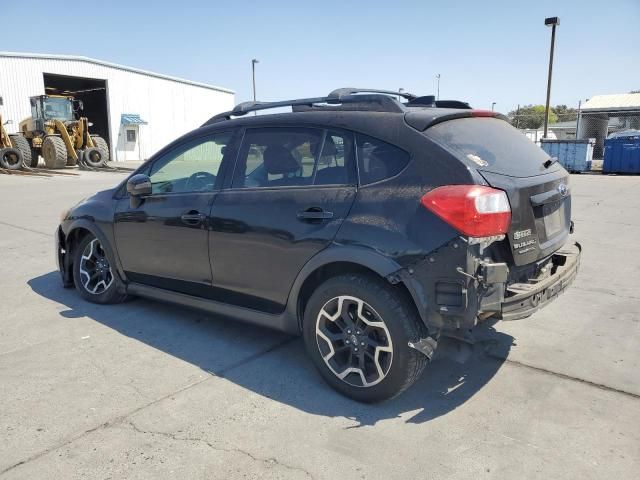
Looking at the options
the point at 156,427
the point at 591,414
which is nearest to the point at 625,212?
the point at 591,414

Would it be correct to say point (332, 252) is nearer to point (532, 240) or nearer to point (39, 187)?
point (532, 240)

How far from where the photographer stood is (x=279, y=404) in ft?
10.3

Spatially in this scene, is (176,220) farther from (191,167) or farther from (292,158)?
(292,158)

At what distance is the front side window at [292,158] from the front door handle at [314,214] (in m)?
0.19

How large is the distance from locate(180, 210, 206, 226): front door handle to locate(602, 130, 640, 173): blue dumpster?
78.5ft

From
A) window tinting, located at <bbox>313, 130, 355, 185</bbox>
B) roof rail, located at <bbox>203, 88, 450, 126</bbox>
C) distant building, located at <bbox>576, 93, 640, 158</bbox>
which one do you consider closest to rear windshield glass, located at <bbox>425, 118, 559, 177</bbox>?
roof rail, located at <bbox>203, 88, 450, 126</bbox>

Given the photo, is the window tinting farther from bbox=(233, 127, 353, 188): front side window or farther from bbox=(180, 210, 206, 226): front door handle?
bbox=(180, 210, 206, 226): front door handle

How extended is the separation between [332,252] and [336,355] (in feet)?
2.20

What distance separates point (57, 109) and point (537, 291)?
27283mm

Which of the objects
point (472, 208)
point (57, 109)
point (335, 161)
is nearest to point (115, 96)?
point (57, 109)

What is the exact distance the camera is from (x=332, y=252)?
307 centimetres

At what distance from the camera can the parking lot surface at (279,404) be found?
2.57 meters

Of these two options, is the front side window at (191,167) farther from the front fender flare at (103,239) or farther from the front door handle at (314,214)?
the front door handle at (314,214)

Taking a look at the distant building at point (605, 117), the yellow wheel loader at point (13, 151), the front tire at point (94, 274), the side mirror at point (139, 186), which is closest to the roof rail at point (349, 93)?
the side mirror at point (139, 186)
